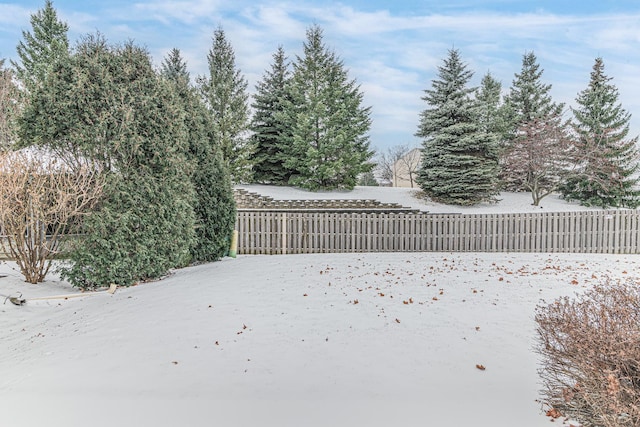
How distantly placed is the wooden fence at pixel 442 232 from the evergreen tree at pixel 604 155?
1415 cm

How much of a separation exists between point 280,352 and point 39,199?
503cm

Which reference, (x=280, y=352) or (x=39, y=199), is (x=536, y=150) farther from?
(x=39, y=199)

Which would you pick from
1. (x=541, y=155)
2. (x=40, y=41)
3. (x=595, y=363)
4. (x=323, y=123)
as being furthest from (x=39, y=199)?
(x=541, y=155)

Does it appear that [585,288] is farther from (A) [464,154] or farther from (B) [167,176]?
(A) [464,154]

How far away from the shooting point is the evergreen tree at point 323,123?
21.6 m

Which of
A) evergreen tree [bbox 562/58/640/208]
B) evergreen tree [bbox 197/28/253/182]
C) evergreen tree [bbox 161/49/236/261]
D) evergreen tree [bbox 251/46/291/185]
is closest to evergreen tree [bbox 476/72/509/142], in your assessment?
evergreen tree [bbox 562/58/640/208]

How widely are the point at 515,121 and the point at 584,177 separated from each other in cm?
598

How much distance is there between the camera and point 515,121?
25.0 m

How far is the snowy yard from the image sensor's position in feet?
8.31

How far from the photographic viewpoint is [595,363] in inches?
88.0

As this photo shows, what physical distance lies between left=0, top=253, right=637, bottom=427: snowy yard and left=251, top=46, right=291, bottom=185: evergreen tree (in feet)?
60.5

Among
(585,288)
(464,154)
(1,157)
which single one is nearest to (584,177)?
(464,154)

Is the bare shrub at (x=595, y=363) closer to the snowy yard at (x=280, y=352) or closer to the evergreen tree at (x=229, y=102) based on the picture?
the snowy yard at (x=280, y=352)

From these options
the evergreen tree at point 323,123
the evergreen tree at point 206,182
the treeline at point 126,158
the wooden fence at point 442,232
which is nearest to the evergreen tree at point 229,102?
the evergreen tree at point 323,123
